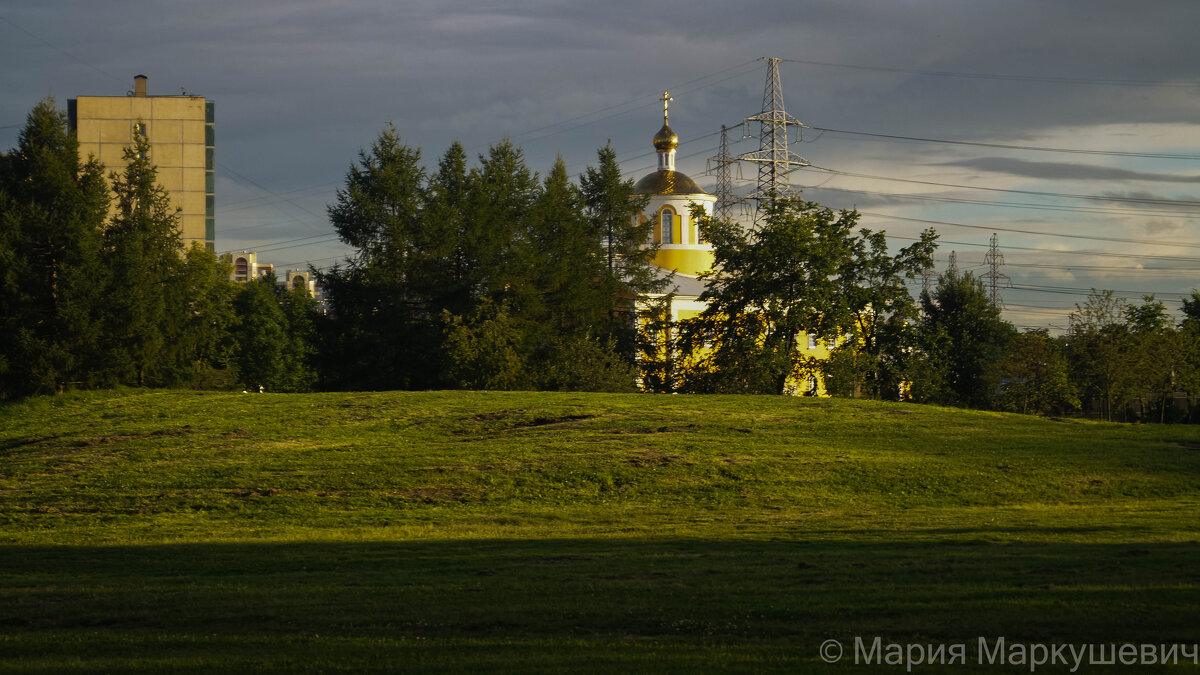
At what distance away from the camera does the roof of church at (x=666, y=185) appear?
71.4 m

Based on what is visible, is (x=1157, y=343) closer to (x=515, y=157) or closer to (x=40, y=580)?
(x=515, y=157)

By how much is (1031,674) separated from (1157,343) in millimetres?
59887

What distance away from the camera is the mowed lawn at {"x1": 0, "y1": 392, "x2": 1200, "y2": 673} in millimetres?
10273

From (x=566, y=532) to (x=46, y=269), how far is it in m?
30.1

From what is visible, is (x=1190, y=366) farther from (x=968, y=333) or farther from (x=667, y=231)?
(x=667, y=231)

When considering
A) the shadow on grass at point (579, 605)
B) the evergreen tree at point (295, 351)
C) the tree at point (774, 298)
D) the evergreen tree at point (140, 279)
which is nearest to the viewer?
the shadow on grass at point (579, 605)

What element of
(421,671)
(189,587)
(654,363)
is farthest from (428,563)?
(654,363)

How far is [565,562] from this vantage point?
15.6m

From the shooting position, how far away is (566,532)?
799 inches

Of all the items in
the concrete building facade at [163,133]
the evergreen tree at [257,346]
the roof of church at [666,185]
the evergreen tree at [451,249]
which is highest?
the concrete building facade at [163,133]

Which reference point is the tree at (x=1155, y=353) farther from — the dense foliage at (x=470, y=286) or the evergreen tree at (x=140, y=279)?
the evergreen tree at (x=140, y=279)

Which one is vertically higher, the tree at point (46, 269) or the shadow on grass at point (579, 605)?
the tree at point (46, 269)

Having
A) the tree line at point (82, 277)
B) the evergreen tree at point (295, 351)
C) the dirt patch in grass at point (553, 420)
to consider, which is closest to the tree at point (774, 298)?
the dirt patch in grass at point (553, 420)

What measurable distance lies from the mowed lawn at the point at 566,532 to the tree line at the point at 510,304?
4316 millimetres
